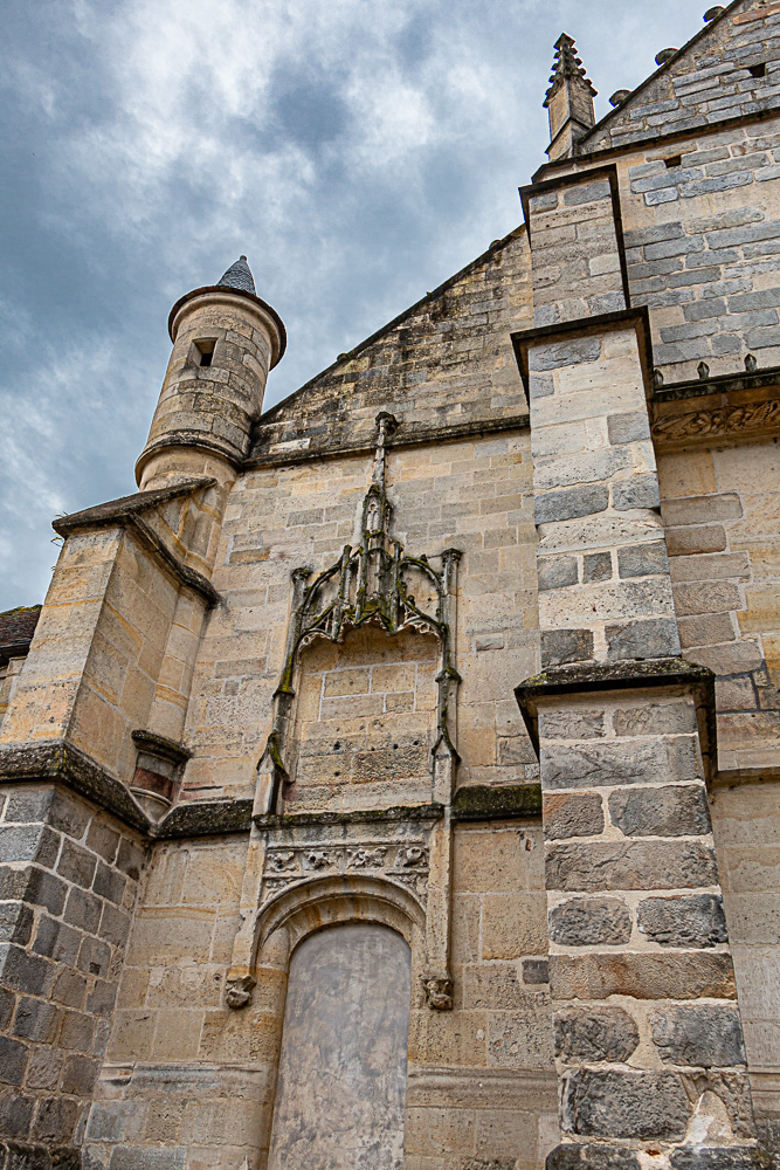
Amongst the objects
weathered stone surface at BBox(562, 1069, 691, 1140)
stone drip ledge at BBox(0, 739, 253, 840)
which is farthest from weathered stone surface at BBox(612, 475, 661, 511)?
stone drip ledge at BBox(0, 739, 253, 840)

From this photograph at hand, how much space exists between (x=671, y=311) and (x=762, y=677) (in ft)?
10.1

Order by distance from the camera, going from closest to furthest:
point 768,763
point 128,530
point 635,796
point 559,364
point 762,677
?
point 635,796, point 768,763, point 762,677, point 559,364, point 128,530

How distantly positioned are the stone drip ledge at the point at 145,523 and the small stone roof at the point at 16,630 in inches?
33.8

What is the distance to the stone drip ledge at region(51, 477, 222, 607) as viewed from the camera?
649 centimetres

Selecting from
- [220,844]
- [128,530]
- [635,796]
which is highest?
[128,530]

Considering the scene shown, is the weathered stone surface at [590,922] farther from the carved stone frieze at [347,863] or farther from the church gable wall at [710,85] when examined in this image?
the church gable wall at [710,85]

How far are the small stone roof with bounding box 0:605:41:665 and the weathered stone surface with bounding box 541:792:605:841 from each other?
416 centimetres

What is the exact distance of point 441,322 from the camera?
8.37m

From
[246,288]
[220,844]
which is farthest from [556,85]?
[220,844]

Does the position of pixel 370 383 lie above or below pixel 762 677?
above

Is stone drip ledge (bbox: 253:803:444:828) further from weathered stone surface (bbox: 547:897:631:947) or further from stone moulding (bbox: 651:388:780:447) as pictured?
stone moulding (bbox: 651:388:780:447)

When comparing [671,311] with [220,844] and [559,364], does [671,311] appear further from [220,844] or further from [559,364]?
[220,844]

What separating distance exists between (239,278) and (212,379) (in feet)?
5.11

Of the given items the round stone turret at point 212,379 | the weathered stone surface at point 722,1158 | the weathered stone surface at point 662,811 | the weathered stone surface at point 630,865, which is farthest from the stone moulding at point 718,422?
the weathered stone surface at point 722,1158
